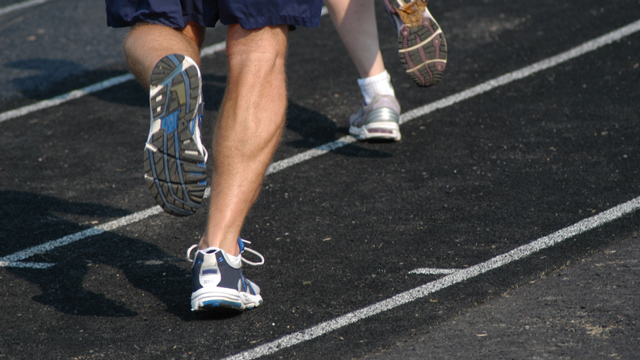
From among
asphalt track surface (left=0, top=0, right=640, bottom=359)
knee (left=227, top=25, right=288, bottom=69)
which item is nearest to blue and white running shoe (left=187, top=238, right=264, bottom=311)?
asphalt track surface (left=0, top=0, right=640, bottom=359)

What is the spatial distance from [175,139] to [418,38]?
1663mm

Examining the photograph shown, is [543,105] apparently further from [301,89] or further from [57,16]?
[57,16]

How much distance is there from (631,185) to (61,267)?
2.90 metres

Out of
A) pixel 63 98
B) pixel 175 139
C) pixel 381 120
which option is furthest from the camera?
pixel 63 98

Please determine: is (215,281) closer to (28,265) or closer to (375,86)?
(28,265)

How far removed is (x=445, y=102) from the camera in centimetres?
548

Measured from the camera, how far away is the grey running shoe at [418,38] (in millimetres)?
3824

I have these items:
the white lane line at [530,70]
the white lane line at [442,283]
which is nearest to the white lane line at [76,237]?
the white lane line at [442,283]

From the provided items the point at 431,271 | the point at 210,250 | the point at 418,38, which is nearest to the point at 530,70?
the point at 418,38

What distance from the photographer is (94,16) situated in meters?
8.15

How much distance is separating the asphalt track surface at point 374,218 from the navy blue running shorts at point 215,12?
3.72ft

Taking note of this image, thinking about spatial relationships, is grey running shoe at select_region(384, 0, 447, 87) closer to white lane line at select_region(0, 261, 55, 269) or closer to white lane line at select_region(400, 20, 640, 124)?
white lane line at select_region(400, 20, 640, 124)

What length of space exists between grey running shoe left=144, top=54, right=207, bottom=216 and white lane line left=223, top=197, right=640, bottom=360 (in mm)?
613

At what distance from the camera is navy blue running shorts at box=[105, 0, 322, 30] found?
112 inches
